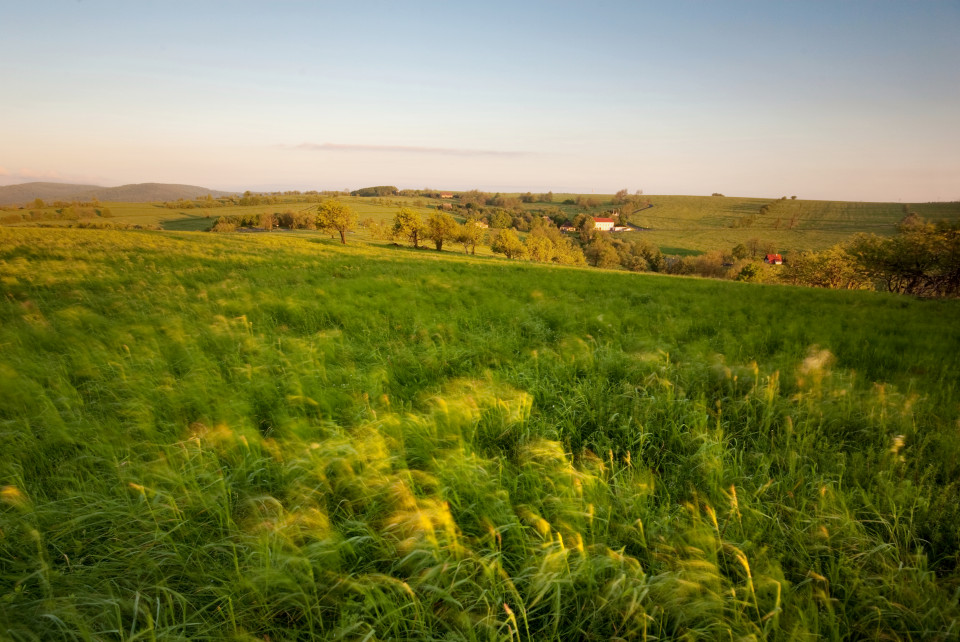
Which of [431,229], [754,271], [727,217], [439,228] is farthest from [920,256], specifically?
[727,217]

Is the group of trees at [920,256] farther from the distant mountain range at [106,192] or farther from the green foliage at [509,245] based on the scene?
the distant mountain range at [106,192]

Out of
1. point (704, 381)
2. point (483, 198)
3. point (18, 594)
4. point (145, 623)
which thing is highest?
point (483, 198)

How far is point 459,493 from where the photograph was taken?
276 centimetres

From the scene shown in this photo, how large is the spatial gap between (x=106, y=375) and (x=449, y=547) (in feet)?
17.4

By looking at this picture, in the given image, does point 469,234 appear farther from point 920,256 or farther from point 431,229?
point 920,256

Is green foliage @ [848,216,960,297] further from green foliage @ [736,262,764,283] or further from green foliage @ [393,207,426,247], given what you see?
green foliage @ [393,207,426,247]

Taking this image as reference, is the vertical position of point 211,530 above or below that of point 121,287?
below

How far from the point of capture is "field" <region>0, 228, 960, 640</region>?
6.30ft

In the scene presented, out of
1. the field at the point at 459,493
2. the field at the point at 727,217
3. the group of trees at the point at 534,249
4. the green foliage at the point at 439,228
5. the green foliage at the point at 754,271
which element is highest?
the field at the point at 727,217

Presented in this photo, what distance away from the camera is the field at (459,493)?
1920 millimetres

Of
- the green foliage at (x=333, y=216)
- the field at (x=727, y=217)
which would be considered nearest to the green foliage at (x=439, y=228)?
the green foliage at (x=333, y=216)

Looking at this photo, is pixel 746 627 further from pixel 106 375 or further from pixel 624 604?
pixel 106 375

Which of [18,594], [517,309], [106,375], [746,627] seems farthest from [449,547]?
[517,309]

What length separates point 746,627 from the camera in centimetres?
181
